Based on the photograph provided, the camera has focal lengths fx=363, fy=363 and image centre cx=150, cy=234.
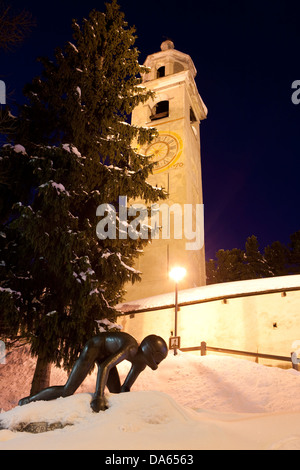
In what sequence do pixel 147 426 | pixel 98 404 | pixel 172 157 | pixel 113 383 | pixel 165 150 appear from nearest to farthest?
pixel 147 426
pixel 98 404
pixel 113 383
pixel 172 157
pixel 165 150

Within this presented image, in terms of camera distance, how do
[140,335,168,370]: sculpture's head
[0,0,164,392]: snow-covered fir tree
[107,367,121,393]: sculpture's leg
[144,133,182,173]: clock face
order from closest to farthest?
1. [140,335,168,370]: sculpture's head
2. [107,367,121,393]: sculpture's leg
3. [0,0,164,392]: snow-covered fir tree
4. [144,133,182,173]: clock face

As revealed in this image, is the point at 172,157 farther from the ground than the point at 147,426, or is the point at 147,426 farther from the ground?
the point at 172,157

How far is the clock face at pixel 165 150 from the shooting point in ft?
89.1

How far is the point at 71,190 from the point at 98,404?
5.84 m

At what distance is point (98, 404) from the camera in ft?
12.3

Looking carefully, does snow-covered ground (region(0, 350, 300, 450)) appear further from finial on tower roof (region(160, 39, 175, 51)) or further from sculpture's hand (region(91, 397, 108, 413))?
finial on tower roof (region(160, 39, 175, 51))

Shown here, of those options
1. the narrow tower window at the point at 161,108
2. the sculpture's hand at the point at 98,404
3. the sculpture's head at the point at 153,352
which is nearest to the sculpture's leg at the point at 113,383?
the sculpture's head at the point at 153,352

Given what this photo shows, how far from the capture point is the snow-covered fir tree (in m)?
7.77

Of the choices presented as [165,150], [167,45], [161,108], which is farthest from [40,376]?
[167,45]

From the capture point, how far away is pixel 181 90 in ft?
97.6

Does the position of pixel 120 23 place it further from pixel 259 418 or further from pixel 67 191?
pixel 259 418

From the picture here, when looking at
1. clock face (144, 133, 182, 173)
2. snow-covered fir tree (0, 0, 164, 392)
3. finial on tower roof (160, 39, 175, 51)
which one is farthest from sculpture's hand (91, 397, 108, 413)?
finial on tower roof (160, 39, 175, 51)

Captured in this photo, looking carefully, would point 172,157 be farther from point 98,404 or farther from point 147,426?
point 147,426

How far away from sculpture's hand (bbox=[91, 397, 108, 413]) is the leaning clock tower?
718 inches
